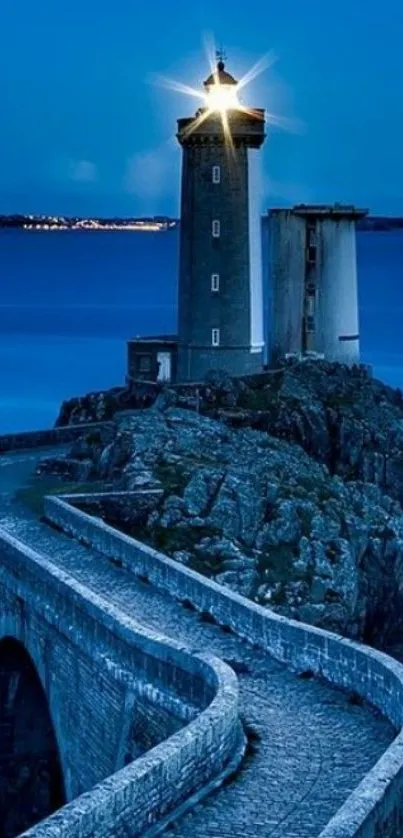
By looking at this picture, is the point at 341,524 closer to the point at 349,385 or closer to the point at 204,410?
the point at 204,410

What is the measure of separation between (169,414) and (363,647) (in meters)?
17.4

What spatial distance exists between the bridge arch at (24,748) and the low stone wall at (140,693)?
1.25 meters

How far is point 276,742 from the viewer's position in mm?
14109

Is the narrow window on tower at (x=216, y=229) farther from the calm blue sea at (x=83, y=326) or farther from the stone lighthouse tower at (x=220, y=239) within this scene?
the calm blue sea at (x=83, y=326)

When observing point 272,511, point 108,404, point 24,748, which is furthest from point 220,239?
point 24,748

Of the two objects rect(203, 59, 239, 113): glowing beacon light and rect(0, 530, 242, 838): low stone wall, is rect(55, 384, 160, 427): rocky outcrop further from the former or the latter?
rect(0, 530, 242, 838): low stone wall

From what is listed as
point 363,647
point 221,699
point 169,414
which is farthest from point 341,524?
point 221,699

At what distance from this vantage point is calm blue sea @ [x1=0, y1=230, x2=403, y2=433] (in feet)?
222

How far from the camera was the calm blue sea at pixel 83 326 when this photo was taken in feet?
222

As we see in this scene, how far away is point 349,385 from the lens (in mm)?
39531

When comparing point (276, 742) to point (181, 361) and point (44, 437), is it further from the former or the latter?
point (181, 361)

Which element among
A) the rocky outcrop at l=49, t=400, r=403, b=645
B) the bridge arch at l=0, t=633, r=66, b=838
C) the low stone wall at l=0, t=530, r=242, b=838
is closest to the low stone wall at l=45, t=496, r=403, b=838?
the low stone wall at l=0, t=530, r=242, b=838

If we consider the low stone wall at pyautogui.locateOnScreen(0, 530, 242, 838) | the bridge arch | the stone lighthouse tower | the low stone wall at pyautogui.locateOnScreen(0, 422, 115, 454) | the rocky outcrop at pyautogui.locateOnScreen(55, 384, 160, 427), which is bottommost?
the bridge arch

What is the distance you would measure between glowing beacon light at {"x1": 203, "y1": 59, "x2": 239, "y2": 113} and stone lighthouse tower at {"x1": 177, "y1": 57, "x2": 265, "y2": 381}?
0.03 metres
